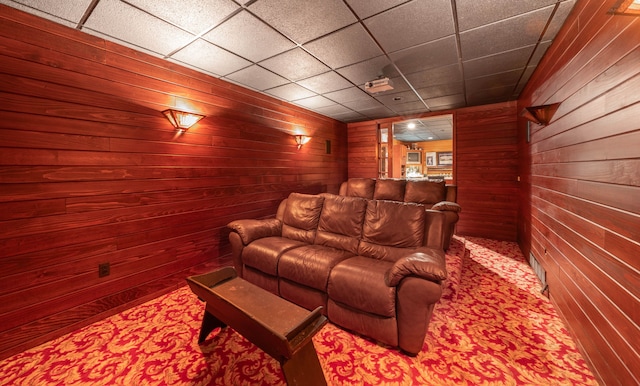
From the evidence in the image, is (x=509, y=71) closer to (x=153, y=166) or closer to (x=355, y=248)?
(x=355, y=248)

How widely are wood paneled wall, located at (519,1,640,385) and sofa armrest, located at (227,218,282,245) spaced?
8.93 ft

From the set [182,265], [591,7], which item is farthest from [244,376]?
[591,7]

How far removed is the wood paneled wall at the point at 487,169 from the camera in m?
4.33

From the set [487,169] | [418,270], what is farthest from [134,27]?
[487,169]

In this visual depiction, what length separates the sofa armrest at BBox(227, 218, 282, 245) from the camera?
2725 mm

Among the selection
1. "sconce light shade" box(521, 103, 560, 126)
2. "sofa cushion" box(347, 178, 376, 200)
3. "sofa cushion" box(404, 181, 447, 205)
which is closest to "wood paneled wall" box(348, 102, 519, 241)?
"sofa cushion" box(404, 181, 447, 205)

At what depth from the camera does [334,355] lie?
1723 millimetres

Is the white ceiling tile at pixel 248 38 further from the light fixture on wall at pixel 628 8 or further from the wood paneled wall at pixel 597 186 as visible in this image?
the wood paneled wall at pixel 597 186

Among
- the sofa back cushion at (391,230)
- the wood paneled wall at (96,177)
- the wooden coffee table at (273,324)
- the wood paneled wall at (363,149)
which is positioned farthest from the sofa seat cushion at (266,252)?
the wood paneled wall at (363,149)

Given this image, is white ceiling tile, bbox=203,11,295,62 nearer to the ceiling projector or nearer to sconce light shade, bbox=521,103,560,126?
the ceiling projector

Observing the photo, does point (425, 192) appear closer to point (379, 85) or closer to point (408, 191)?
point (408, 191)

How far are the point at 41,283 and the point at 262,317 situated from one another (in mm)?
1902

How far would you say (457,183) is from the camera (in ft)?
15.7

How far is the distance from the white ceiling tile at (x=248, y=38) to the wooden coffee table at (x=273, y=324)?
2.08 m
